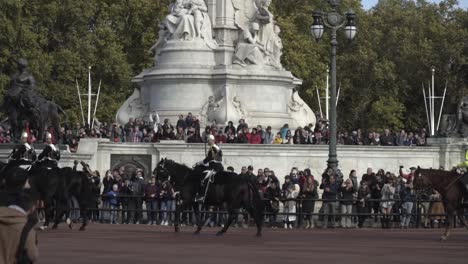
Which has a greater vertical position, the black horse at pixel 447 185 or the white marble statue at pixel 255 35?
the white marble statue at pixel 255 35

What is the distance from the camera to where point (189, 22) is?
52.5 meters

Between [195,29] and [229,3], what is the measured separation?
194cm

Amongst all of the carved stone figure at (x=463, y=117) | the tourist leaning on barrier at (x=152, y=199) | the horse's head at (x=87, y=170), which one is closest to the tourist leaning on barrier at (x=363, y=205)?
the tourist leaning on barrier at (x=152, y=199)

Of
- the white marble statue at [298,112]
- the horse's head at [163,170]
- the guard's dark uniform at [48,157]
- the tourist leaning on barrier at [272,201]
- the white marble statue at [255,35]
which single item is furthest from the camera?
the white marble statue at [298,112]

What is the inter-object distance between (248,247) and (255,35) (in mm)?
27240

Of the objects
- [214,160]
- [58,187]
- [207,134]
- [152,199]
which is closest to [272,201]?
[152,199]

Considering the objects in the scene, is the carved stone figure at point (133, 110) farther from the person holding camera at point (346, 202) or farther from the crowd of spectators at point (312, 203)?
the person holding camera at point (346, 202)

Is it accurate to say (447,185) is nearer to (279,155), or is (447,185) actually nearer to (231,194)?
(231,194)

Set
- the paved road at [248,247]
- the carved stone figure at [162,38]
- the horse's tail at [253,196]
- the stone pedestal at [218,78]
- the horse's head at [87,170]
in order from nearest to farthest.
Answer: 1. the paved road at [248,247]
2. the horse's tail at [253,196]
3. the horse's head at [87,170]
4. the stone pedestal at [218,78]
5. the carved stone figure at [162,38]

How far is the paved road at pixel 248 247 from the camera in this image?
2333 centimetres

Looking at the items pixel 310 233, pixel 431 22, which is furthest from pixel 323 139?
pixel 431 22

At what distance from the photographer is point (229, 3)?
5378cm

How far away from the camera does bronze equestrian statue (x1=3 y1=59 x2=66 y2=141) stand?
139ft

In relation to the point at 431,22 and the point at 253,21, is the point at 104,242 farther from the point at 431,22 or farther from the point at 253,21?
the point at 431,22
